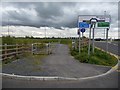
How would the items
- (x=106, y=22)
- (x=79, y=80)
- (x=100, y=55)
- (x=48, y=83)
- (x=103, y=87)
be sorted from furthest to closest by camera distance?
(x=106, y=22) → (x=100, y=55) → (x=79, y=80) → (x=48, y=83) → (x=103, y=87)

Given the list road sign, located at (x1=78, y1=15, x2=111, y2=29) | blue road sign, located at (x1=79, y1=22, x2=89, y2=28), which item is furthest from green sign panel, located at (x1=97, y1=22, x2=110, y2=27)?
blue road sign, located at (x1=79, y1=22, x2=89, y2=28)

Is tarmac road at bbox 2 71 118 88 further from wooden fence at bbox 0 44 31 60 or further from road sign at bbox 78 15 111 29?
road sign at bbox 78 15 111 29

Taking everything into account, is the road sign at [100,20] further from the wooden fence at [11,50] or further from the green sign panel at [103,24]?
the wooden fence at [11,50]

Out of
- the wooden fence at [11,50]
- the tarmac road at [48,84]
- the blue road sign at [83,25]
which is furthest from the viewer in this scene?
the blue road sign at [83,25]

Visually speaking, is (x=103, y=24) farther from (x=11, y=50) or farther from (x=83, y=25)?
(x=11, y=50)

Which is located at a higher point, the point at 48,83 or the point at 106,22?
the point at 106,22

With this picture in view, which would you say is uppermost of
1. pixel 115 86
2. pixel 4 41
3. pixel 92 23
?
pixel 92 23

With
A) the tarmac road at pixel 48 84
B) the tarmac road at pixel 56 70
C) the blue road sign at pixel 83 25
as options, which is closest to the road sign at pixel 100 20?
the blue road sign at pixel 83 25

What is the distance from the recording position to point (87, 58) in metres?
19.5

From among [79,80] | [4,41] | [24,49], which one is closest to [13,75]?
[79,80]

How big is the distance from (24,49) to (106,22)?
8.88m

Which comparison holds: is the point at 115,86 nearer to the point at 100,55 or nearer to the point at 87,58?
the point at 87,58

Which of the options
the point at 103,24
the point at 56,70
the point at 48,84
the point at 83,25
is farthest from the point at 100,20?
the point at 48,84

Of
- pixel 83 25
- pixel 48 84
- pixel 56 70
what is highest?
pixel 83 25
